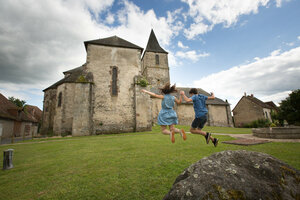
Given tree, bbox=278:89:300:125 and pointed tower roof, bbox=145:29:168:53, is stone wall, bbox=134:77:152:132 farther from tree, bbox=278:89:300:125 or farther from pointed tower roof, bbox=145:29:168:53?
pointed tower roof, bbox=145:29:168:53

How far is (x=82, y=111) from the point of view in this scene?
16.6 meters

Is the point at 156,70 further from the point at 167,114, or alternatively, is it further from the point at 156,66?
the point at 167,114

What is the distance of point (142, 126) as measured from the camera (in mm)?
17984

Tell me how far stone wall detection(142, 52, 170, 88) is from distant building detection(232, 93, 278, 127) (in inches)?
801

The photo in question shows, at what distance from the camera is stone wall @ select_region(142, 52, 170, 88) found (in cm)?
3688

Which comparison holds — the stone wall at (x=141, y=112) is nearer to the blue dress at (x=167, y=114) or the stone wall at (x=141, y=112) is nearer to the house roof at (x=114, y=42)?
the house roof at (x=114, y=42)

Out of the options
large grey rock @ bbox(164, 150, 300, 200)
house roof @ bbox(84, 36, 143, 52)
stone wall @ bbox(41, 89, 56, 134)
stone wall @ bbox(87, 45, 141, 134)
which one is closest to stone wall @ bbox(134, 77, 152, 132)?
stone wall @ bbox(87, 45, 141, 134)

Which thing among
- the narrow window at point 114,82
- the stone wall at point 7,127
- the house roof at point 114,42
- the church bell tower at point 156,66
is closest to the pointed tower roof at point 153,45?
the church bell tower at point 156,66

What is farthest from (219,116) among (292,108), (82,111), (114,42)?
(82,111)

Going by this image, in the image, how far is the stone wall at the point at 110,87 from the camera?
17781 millimetres

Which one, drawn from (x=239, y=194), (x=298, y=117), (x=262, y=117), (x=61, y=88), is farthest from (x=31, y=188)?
(x=262, y=117)

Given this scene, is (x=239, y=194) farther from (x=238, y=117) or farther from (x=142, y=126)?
(x=238, y=117)

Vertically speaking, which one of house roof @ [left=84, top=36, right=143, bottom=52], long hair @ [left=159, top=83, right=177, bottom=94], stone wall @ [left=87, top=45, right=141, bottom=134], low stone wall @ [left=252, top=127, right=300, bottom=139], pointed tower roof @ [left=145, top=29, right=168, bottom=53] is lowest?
low stone wall @ [left=252, top=127, right=300, bottom=139]

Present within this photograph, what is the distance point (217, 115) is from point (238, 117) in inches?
293
